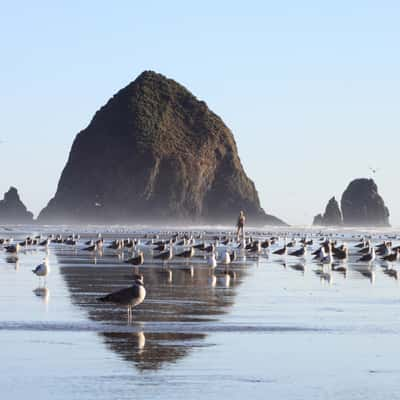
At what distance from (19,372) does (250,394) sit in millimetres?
2711

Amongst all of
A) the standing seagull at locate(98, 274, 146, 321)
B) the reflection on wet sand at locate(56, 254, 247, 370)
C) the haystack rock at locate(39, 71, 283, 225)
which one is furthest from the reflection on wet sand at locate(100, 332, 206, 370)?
the haystack rock at locate(39, 71, 283, 225)

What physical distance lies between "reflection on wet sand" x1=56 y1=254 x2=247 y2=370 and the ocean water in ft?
0.08

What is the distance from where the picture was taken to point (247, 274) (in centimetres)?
3078

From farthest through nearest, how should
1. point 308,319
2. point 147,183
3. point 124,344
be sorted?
point 147,183 < point 308,319 < point 124,344

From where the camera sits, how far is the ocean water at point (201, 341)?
37.1 feet

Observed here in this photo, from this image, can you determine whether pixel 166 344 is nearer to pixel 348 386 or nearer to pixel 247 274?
pixel 348 386

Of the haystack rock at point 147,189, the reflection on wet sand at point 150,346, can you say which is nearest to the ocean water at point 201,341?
the reflection on wet sand at point 150,346

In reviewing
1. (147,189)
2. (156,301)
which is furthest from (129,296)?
(147,189)

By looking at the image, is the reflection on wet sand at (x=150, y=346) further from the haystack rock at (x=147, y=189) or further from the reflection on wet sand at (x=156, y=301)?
the haystack rock at (x=147, y=189)

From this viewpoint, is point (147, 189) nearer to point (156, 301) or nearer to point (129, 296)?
point (156, 301)

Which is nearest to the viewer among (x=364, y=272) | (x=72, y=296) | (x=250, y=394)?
(x=250, y=394)

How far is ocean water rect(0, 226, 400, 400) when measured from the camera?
1130 centimetres

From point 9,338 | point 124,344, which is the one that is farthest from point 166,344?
point 9,338

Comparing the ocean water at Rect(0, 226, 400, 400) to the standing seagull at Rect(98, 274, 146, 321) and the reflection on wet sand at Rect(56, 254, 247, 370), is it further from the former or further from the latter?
the standing seagull at Rect(98, 274, 146, 321)
